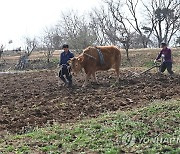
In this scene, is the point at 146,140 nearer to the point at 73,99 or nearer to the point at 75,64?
the point at 73,99

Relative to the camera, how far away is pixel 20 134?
7766mm

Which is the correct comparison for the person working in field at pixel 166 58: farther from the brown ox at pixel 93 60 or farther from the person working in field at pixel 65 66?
the person working in field at pixel 65 66

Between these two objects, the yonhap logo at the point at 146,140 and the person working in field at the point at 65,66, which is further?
the person working in field at the point at 65,66

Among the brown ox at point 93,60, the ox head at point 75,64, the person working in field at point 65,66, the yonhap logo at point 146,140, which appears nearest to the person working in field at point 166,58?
the brown ox at point 93,60

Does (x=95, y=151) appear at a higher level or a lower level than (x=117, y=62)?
lower

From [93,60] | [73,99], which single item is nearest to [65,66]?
[93,60]

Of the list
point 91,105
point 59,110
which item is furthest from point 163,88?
point 59,110

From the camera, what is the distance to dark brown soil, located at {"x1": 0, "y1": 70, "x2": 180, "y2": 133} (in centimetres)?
888

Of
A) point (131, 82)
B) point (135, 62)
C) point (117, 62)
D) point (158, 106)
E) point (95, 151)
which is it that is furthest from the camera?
point (135, 62)

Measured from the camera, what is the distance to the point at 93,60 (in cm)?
1456

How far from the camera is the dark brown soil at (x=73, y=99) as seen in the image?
888 cm

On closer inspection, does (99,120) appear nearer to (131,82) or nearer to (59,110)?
(59,110)

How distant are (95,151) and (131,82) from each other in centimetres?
832

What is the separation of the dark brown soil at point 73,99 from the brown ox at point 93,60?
593 millimetres
